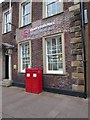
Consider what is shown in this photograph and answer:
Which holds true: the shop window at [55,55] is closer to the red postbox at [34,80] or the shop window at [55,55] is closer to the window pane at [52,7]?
the red postbox at [34,80]

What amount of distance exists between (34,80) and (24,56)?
2787mm

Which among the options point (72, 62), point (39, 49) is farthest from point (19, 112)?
point (39, 49)

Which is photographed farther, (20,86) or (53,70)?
(20,86)

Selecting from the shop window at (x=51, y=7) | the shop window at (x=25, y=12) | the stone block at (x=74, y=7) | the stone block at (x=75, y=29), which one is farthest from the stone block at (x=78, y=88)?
the shop window at (x=25, y=12)

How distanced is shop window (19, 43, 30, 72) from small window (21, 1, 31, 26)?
1.63 m

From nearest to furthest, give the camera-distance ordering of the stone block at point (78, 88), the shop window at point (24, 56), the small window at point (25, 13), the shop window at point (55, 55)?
1. the stone block at point (78, 88)
2. the shop window at point (55, 55)
3. the shop window at point (24, 56)
4. the small window at point (25, 13)

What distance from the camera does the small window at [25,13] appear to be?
33.8 ft

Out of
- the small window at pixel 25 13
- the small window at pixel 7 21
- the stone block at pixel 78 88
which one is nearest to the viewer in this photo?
the stone block at pixel 78 88

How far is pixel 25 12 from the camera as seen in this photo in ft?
35.0

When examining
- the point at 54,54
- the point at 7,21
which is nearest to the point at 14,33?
the point at 7,21

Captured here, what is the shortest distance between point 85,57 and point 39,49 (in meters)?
3.16

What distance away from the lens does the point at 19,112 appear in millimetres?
5160

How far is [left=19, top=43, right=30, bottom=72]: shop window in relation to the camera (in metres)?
10.1

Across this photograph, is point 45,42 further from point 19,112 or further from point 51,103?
point 19,112
